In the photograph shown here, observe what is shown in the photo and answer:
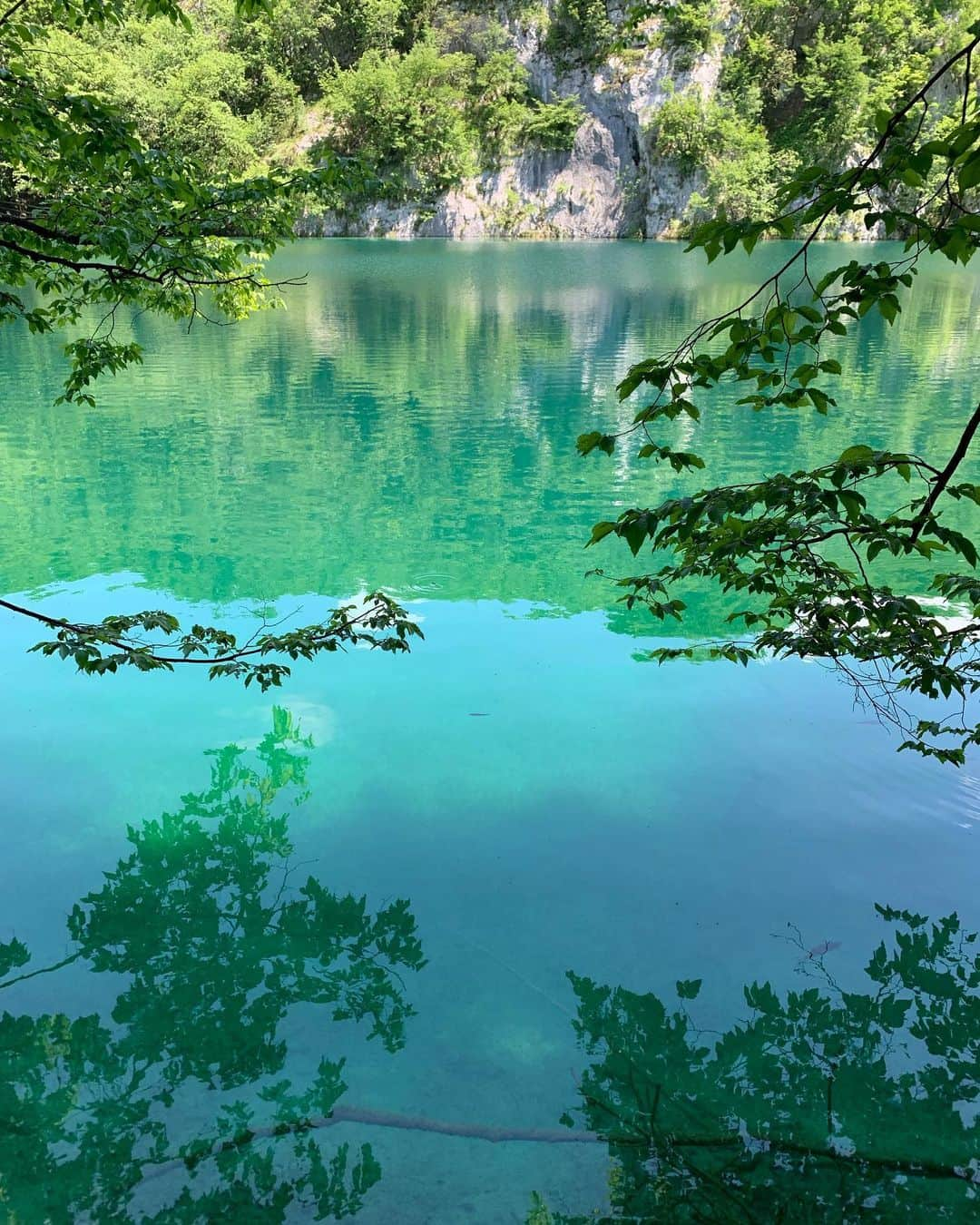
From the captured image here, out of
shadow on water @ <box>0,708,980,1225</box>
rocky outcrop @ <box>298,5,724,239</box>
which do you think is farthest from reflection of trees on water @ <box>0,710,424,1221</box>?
rocky outcrop @ <box>298,5,724,239</box>

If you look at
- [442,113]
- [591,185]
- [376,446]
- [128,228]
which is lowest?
[376,446]

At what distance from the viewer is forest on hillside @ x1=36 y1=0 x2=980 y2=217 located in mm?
73375

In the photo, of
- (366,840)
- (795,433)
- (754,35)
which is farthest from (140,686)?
(754,35)

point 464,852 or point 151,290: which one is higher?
point 151,290

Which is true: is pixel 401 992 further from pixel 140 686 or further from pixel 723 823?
pixel 140 686

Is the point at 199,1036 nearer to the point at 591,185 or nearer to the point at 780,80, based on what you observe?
the point at 591,185

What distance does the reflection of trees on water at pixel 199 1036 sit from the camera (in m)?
3.45

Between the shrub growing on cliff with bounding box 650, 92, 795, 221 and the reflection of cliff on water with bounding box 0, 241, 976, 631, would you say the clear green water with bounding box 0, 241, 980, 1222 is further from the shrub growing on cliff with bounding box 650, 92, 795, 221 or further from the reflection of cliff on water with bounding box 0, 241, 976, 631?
the shrub growing on cliff with bounding box 650, 92, 795, 221

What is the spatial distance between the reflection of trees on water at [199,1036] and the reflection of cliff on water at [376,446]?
5.15m

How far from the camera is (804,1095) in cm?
390

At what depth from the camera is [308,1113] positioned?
3.78m

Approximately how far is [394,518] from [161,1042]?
942cm

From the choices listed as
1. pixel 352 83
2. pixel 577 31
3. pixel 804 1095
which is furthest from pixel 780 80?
pixel 804 1095

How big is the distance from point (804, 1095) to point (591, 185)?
8644cm
